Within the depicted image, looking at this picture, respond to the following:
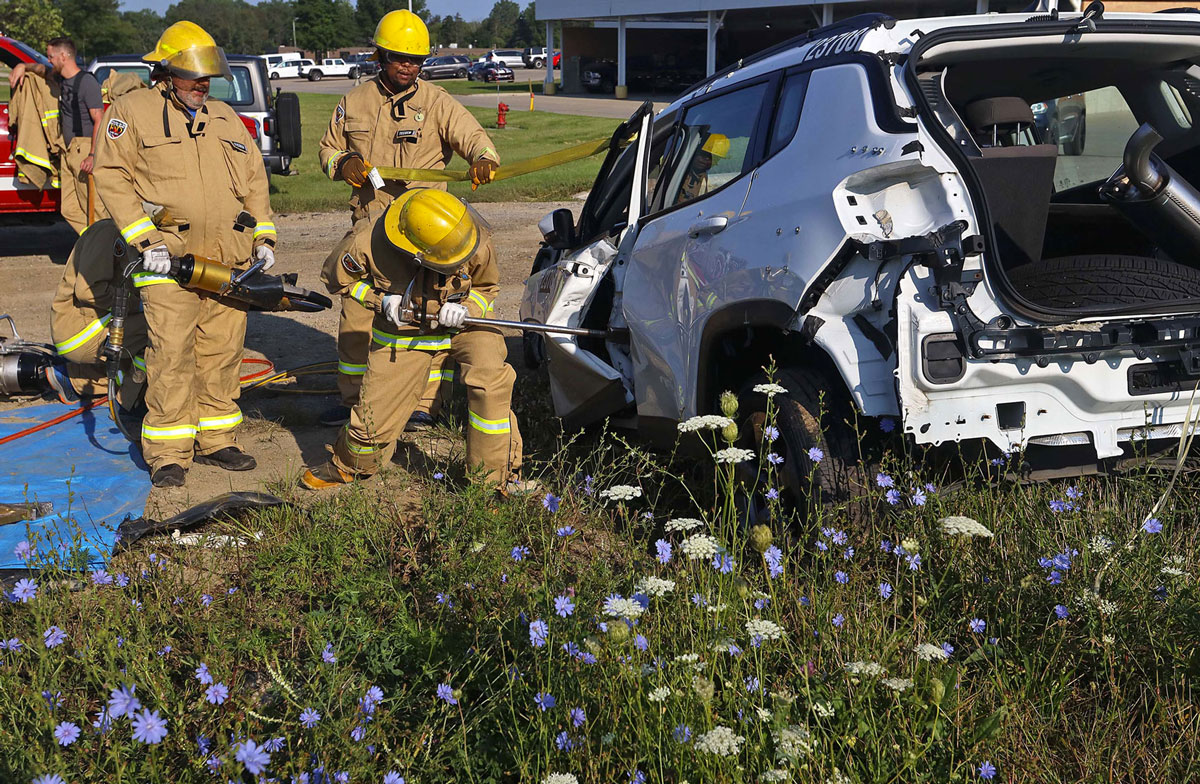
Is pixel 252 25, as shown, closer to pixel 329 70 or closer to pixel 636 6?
pixel 329 70

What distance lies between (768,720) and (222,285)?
3936mm

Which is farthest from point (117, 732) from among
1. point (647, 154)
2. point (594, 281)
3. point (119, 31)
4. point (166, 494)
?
point (119, 31)

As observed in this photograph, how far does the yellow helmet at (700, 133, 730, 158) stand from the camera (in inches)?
166

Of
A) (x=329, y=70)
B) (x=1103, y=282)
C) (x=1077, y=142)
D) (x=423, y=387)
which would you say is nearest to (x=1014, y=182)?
(x=1103, y=282)

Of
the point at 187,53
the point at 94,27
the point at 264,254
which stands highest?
the point at 94,27

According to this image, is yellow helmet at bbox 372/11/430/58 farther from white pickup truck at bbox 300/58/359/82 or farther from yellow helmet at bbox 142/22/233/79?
white pickup truck at bbox 300/58/359/82

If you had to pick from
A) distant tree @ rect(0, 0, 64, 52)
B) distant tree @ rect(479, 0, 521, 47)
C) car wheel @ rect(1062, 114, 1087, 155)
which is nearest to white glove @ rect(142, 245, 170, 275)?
car wheel @ rect(1062, 114, 1087, 155)

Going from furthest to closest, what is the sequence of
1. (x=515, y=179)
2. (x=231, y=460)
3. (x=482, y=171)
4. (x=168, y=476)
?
(x=515, y=179), (x=482, y=171), (x=231, y=460), (x=168, y=476)

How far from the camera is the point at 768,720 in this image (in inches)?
89.9

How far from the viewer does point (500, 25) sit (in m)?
125

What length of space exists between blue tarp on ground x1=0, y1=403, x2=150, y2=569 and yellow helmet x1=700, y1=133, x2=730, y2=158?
2795 millimetres

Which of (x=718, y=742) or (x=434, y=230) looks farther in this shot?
(x=434, y=230)

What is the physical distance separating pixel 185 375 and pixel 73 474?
107cm

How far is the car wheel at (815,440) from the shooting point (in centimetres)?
330
